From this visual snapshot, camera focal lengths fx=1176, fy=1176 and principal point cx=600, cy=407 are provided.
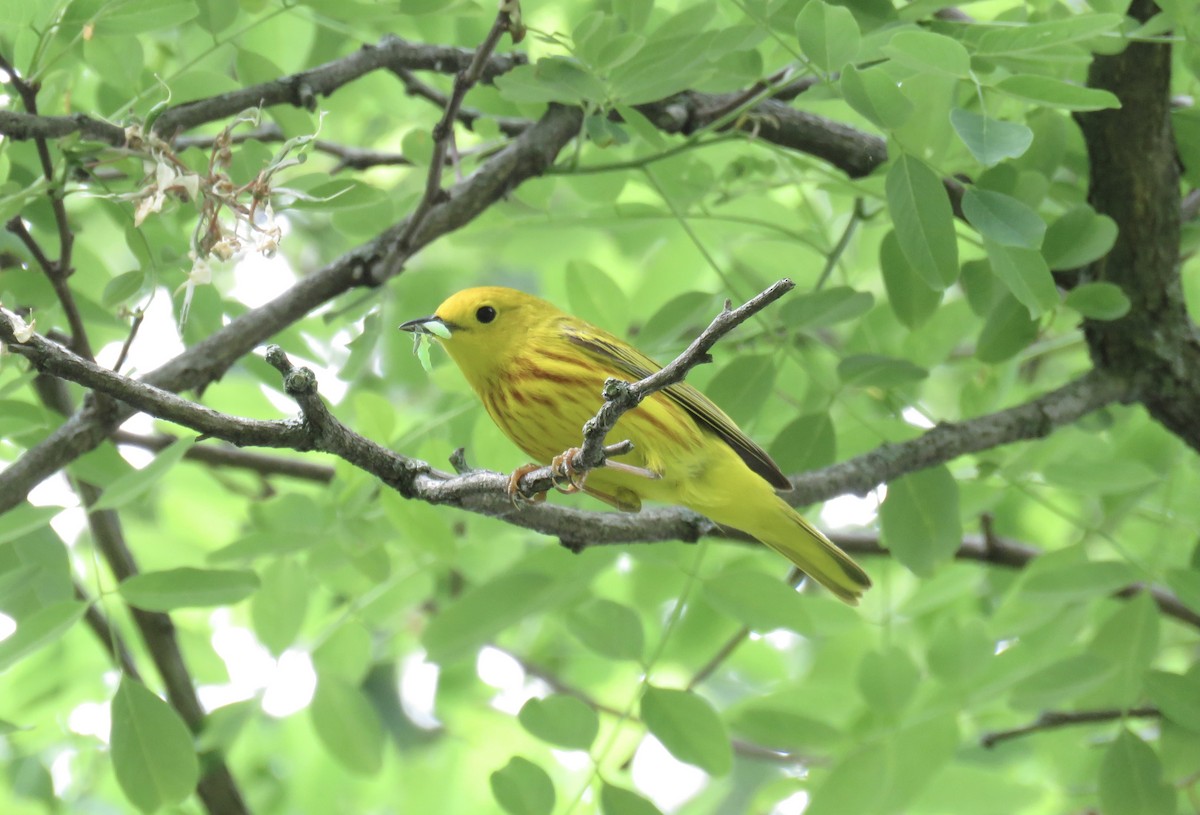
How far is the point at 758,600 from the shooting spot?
3.22 meters

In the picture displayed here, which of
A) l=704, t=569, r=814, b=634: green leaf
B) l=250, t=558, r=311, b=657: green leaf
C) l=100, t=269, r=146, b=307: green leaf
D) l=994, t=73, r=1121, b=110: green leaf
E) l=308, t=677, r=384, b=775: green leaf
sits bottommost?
l=308, t=677, r=384, b=775: green leaf

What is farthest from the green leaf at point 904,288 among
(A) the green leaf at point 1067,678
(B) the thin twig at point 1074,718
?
(B) the thin twig at point 1074,718

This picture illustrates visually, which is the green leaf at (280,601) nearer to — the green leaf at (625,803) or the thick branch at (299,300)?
A: the thick branch at (299,300)

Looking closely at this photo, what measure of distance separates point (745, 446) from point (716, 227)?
1108mm

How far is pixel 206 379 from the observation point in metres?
2.82

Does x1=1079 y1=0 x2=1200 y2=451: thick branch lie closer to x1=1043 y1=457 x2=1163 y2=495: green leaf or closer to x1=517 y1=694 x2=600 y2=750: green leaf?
x1=1043 y1=457 x2=1163 y2=495: green leaf

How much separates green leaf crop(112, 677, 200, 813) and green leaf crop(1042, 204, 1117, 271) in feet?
8.16

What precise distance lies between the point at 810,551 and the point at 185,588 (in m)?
1.73

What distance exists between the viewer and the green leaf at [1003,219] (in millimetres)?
2525

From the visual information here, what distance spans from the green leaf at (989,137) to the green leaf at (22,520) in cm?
206

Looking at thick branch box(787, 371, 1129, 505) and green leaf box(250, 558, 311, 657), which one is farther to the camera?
green leaf box(250, 558, 311, 657)

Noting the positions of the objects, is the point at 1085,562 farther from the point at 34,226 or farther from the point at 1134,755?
the point at 34,226

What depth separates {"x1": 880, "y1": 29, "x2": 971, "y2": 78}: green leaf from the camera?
2.36 m

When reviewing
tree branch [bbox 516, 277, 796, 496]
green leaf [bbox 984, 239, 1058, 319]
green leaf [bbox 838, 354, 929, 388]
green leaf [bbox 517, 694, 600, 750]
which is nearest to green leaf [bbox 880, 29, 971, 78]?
green leaf [bbox 984, 239, 1058, 319]
